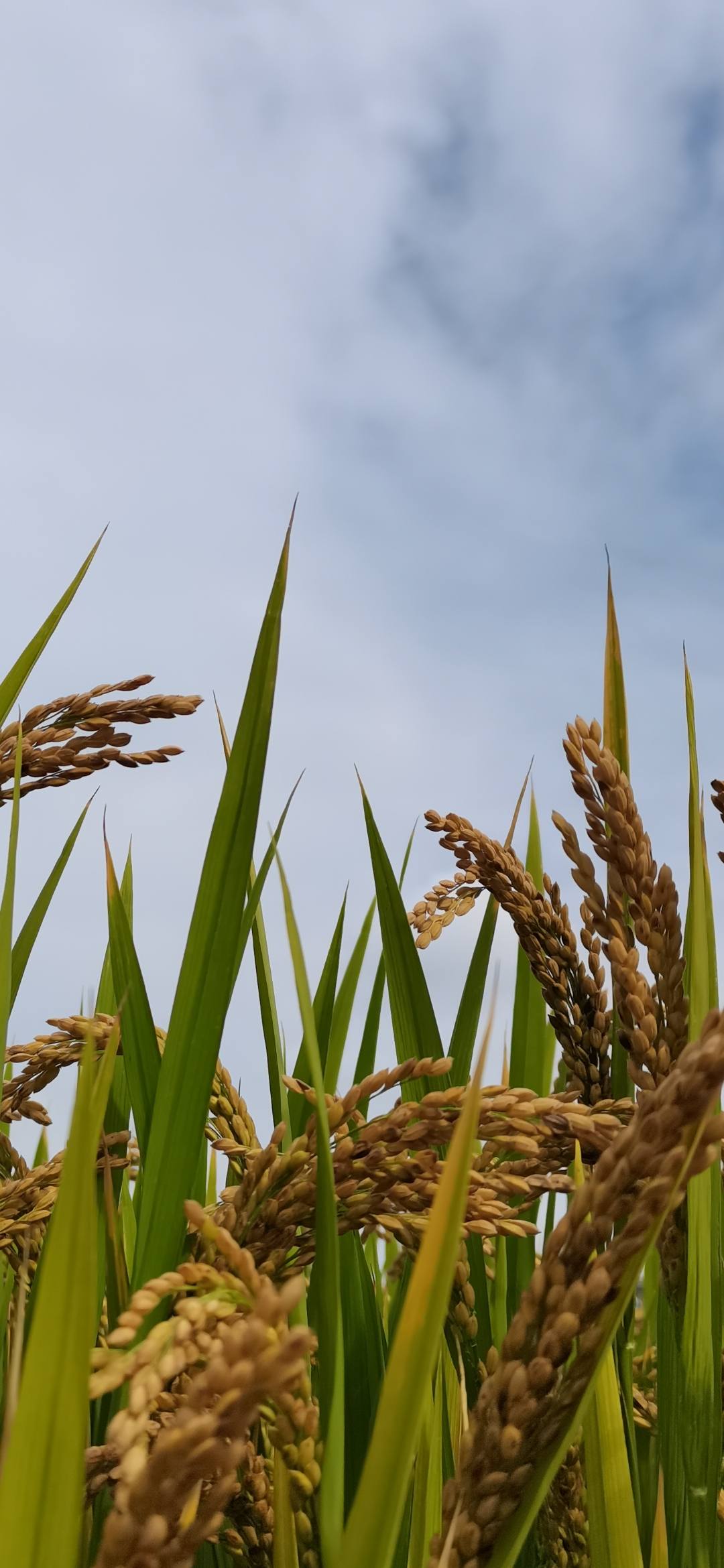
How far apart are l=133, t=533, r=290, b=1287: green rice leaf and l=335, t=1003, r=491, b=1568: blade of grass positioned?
0.91 feet

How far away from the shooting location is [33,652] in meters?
1.46

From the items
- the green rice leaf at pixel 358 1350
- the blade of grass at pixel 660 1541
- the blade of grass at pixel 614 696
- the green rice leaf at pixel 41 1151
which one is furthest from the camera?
the green rice leaf at pixel 41 1151

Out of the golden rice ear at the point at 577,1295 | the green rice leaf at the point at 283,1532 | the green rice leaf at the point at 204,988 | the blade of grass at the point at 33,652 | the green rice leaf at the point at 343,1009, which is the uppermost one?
the blade of grass at the point at 33,652

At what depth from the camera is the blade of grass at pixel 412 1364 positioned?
1.96ft

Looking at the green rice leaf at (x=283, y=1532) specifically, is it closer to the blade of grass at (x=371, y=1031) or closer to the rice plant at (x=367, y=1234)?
the rice plant at (x=367, y=1234)

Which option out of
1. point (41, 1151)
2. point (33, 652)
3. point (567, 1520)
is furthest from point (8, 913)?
point (41, 1151)

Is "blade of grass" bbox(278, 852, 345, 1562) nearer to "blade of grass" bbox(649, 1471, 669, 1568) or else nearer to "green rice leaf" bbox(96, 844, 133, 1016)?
"blade of grass" bbox(649, 1471, 669, 1568)

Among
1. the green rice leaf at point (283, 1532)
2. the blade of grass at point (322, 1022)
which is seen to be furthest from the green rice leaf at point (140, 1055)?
the green rice leaf at point (283, 1532)

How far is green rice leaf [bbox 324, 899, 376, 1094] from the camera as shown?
1.41m

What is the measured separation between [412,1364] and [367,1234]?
1.97 feet

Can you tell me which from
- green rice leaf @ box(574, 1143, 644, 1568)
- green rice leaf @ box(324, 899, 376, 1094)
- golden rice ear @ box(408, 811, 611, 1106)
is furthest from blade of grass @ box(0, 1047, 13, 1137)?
green rice leaf @ box(574, 1143, 644, 1568)

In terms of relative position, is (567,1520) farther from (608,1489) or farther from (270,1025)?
(270,1025)

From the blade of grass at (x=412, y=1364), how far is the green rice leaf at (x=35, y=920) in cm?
80

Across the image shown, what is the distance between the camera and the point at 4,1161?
1.35 m
